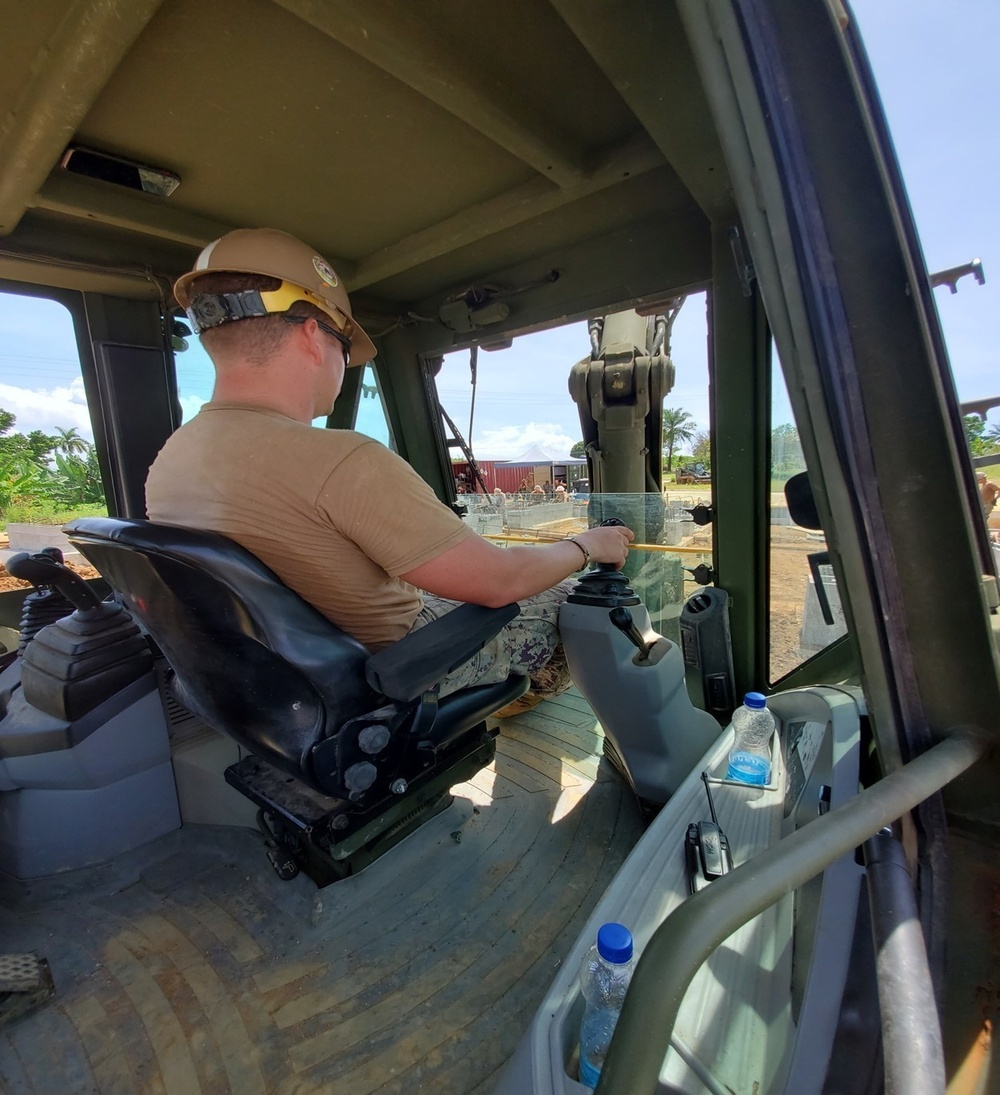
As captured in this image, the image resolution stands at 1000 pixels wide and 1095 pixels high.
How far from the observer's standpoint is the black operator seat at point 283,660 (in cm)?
95

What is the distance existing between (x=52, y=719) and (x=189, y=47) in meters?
1.75

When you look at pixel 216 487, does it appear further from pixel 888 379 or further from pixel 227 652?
pixel 888 379

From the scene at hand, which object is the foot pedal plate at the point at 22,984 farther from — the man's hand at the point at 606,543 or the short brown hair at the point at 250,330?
the man's hand at the point at 606,543

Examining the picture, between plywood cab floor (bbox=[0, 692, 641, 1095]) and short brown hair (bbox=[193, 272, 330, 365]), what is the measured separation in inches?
59.6

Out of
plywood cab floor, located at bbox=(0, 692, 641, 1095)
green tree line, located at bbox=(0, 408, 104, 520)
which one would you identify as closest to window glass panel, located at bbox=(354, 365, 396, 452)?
green tree line, located at bbox=(0, 408, 104, 520)

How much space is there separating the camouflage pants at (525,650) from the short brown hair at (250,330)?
0.79 meters

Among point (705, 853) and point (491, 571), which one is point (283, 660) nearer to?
point (491, 571)

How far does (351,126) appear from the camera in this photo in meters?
1.39

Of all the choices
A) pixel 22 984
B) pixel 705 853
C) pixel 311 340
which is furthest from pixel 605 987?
pixel 311 340

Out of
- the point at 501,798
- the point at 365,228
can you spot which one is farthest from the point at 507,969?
the point at 365,228

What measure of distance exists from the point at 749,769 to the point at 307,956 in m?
1.26

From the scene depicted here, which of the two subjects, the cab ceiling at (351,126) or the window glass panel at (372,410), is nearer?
the cab ceiling at (351,126)

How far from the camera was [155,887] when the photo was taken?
5.05 feet

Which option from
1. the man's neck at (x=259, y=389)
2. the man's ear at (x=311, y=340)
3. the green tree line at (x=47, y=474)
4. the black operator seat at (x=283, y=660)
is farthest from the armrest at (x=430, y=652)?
the green tree line at (x=47, y=474)
